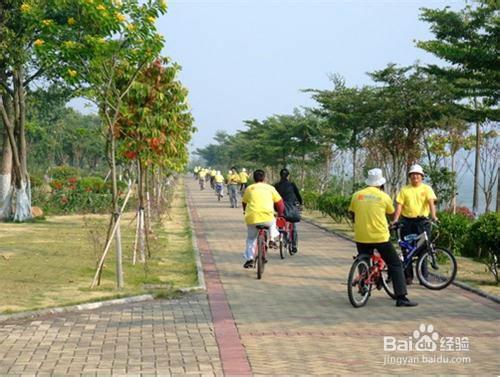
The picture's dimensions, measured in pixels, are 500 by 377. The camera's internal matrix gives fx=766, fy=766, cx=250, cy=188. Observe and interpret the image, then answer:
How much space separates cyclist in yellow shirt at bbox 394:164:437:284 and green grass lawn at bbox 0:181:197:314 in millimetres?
3153

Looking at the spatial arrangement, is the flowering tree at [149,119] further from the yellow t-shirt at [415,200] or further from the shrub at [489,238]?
the shrub at [489,238]

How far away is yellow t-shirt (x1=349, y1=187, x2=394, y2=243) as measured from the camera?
9.13m

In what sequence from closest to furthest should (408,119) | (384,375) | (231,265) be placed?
(384,375) < (231,265) < (408,119)

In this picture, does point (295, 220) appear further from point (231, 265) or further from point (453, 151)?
point (453, 151)

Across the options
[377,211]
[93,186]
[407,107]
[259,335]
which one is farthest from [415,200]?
[93,186]

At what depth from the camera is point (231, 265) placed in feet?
43.5

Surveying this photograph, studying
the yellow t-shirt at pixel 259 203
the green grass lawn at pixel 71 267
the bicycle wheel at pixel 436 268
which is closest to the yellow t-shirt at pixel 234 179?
the green grass lawn at pixel 71 267

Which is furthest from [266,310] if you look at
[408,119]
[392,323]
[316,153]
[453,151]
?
[316,153]

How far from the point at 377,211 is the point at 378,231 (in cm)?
24

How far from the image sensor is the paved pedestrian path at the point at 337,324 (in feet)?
21.1

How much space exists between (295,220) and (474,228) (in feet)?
13.4

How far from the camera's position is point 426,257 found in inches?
419

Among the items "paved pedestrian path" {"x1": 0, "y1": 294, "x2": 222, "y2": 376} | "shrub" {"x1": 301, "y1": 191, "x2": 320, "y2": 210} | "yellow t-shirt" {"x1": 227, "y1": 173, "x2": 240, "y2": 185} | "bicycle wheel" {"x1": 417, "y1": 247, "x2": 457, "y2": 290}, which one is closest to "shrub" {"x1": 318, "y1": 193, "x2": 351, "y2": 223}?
"shrub" {"x1": 301, "y1": 191, "x2": 320, "y2": 210}

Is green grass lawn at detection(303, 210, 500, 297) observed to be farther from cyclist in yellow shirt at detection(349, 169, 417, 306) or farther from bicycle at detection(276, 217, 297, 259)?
bicycle at detection(276, 217, 297, 259)
